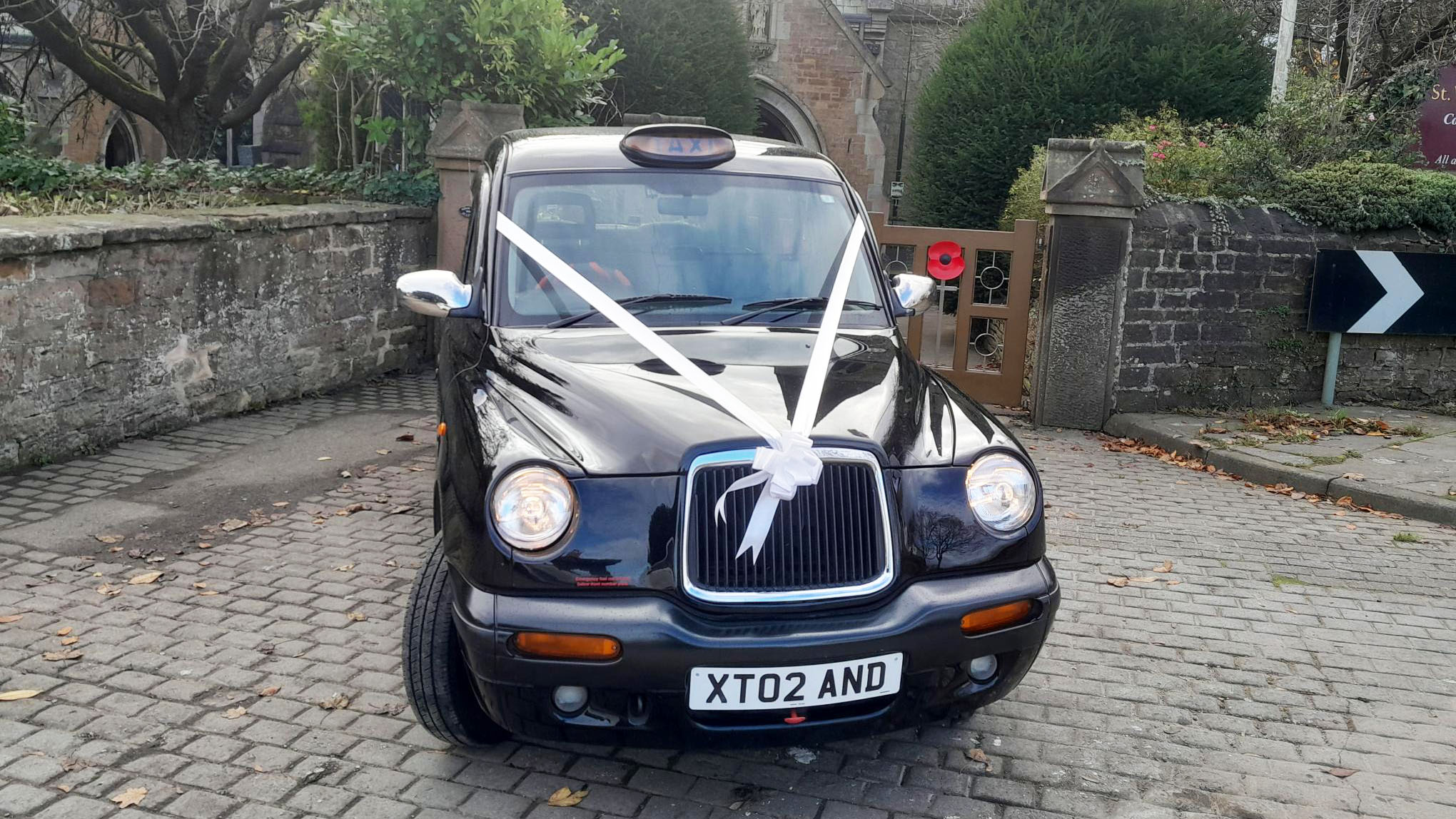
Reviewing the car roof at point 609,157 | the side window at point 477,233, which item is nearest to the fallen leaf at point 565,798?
the side window at point 477,233

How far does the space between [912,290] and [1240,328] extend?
6.17m

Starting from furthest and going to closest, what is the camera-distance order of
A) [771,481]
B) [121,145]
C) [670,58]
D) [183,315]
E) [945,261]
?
[121,145]
[670,58]
[945,261]
[183,315]
[771,481]

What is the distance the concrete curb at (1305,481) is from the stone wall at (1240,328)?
29.0 inches

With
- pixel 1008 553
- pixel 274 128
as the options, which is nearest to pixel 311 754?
pixel 1008 553

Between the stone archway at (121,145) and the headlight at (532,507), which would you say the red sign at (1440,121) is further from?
the stone archway at (121,145)

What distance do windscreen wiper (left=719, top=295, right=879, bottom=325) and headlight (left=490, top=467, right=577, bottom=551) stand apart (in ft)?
4.24

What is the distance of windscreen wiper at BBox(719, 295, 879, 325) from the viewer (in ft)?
15.0

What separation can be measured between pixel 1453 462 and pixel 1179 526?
2.67 m

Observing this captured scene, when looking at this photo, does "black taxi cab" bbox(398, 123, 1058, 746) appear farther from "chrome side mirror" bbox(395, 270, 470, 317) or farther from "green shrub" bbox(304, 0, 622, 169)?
"green shrub" bbox(304, 0, 622, 169)

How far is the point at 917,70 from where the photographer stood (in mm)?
32688

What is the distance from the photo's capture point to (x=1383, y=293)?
1015 cm

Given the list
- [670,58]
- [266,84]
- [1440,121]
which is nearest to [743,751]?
[1440,121]

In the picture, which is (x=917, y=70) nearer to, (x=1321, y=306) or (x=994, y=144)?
(x=994, y=144)

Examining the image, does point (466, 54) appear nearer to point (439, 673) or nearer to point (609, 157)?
point (609, 157)
